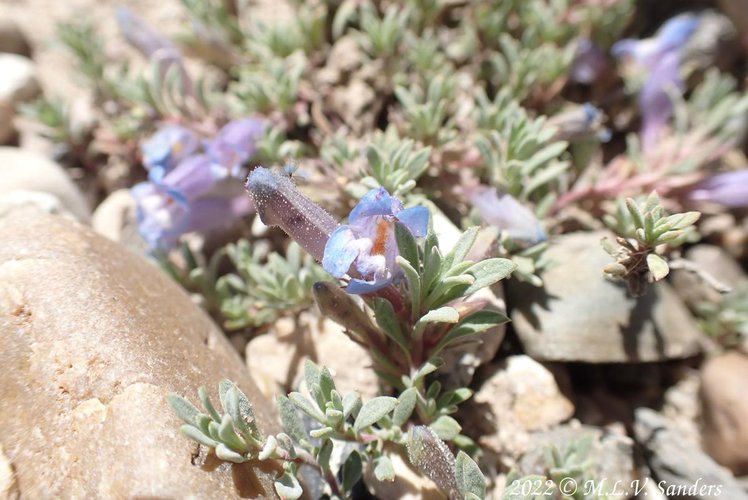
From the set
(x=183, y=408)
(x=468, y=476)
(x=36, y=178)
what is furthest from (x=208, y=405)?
(x=36, y=178)

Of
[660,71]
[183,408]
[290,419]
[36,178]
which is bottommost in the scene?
[290,419]

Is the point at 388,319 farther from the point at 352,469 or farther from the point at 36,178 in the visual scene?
the point at 36,178

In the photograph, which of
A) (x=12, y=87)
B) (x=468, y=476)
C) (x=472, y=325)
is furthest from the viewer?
(x=12, y=87)

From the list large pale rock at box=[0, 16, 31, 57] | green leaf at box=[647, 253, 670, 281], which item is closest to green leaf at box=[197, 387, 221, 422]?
green leaf at box=[647, 253, 670, 281]

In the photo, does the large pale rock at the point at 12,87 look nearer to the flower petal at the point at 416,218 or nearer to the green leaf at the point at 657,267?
the flower petal at the point at 416,218

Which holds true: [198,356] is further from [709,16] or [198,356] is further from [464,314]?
[709,16]

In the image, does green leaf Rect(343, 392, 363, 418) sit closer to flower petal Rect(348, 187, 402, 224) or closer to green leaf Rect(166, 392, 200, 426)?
green leaf Rect(166, 392, 200, 426)

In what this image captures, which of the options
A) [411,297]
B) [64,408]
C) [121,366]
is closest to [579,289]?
[411,297]
